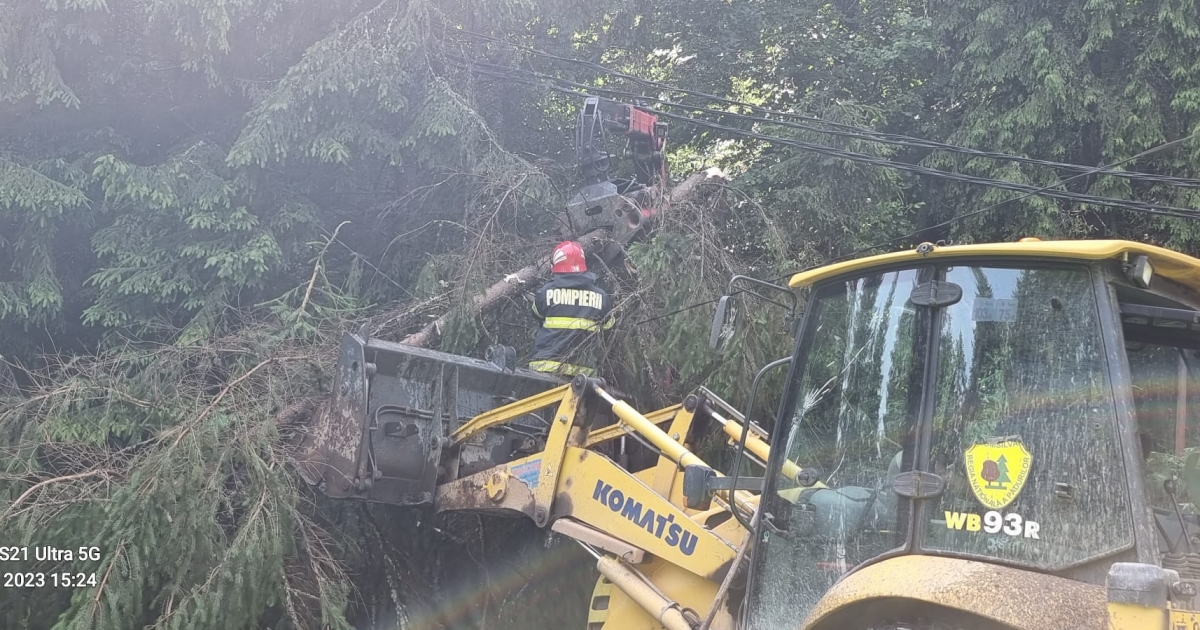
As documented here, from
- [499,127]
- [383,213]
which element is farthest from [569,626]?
[499,127]

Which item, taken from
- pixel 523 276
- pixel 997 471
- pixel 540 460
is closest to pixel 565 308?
pixel 523 276

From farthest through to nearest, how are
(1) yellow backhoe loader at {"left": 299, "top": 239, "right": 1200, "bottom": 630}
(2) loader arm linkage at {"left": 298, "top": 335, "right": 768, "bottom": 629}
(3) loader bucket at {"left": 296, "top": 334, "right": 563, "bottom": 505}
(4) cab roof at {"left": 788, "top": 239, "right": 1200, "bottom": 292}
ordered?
1. (3) loader bucket at {"left": 296, "top": 334, "right": 563, "bottom": 505}
2. (2) loader arm linkage at {"left": 298, "top": 335, "right": 768, "bottom": 629}
3. (4) cab roof at {"left": 788, "top": 239, "right": 1200, "bottom": 292}
4. (1) yellow backhoe loader at {"left": 299, "top": 239, "right": 1200, "bottom": 630}

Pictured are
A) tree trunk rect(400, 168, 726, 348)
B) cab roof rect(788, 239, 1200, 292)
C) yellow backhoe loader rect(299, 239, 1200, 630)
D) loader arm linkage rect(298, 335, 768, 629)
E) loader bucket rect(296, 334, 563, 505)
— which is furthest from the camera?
tree trunk rect(400, 168, 726, 348)

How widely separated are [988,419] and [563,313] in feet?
12.5

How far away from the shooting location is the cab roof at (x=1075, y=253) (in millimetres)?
2832

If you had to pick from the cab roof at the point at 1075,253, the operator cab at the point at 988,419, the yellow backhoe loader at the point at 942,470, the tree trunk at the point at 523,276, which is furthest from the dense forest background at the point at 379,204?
the cab roof at the point at 1075,253

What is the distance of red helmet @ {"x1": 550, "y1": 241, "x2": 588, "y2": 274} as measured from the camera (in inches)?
261

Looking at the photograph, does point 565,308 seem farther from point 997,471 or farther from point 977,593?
point 977,593

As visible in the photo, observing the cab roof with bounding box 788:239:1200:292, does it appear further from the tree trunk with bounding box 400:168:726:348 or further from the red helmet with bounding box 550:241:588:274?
the tree trunk with bounding box 400:168:726:348

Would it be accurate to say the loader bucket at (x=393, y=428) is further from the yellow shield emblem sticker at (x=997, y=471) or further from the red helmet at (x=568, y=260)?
the yellow shield emblem sticker at (x=997, y=471)

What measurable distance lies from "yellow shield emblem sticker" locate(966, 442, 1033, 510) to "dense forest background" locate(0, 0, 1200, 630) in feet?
11.8

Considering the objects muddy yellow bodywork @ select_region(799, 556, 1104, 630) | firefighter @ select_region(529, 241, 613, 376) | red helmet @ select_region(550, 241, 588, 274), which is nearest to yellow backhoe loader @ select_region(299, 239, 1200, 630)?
muddy yellow bodywork @ select_region(799, 556, 1104, 630)

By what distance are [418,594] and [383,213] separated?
12.3 feet

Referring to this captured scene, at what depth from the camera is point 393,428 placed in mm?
5422
